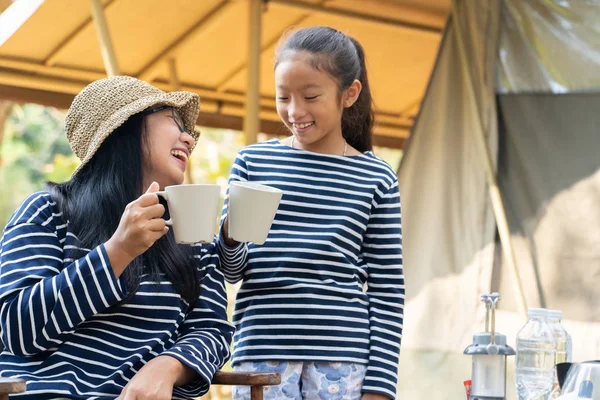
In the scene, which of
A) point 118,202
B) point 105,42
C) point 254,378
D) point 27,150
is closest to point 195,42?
point 105,42

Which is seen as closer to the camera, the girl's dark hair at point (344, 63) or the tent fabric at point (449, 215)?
the girl's dark hair at point (344, 63)

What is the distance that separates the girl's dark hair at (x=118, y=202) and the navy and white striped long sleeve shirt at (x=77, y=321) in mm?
27

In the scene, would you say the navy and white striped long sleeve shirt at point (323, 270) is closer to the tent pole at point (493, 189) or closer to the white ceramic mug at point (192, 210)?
the white ceramic mug at point (192, 210)

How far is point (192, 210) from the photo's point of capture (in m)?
1.72

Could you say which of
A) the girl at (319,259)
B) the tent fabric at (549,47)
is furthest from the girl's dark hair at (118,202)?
the tent fabric at (549,47)

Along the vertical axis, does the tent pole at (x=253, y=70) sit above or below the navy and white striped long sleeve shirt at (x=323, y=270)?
above

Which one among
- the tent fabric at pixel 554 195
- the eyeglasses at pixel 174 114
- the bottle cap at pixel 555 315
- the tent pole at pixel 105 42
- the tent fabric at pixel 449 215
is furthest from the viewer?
the tent fabric at pixel 449 215

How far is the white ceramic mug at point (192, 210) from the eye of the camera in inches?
67.1

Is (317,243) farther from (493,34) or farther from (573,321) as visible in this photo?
(493,34)

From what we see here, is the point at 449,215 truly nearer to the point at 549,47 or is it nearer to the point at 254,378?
the point at 549,47

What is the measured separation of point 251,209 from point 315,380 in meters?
0.52

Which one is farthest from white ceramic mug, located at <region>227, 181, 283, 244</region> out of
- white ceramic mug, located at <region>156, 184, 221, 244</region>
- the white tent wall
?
the white tent wall

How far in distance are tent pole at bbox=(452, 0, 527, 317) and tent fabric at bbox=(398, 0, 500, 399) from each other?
0.08ft

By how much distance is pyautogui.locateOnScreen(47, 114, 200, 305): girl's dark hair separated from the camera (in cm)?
196
